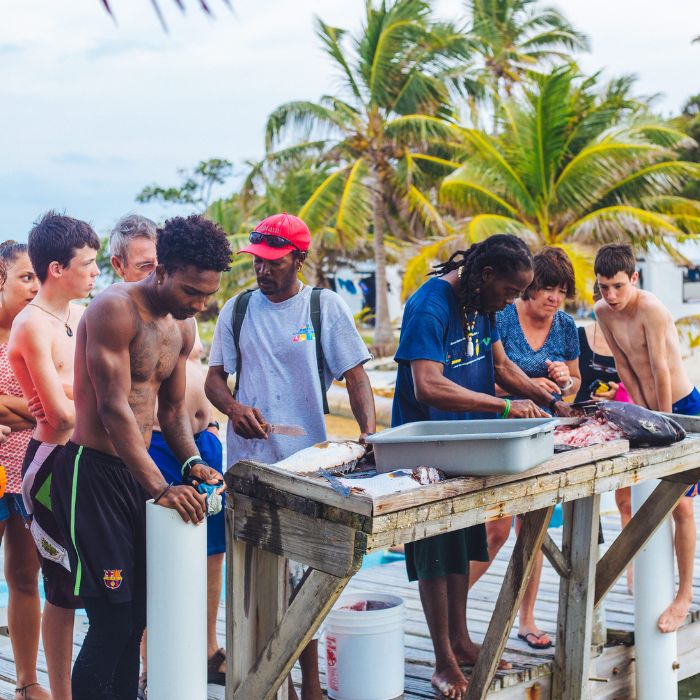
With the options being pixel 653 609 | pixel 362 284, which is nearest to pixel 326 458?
pixel 653 609

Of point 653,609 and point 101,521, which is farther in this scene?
point 653,609

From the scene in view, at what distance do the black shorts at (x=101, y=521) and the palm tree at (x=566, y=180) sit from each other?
570 inches

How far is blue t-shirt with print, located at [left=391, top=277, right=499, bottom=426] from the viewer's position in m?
3.67

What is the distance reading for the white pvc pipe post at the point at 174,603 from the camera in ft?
9.63

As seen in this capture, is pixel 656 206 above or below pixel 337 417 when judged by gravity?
above

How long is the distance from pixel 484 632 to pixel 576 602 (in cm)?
88

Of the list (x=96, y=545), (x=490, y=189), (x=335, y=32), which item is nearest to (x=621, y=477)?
(x=96, y=545)

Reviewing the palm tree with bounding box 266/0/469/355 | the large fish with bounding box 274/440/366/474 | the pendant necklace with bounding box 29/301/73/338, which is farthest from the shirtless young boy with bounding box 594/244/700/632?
the palm tree with bounding box 266/0/469/355

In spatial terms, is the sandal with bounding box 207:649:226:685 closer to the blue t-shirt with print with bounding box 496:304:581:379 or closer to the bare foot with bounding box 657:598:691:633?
the blue t-shirt with print with bounding box 496:304:581:379

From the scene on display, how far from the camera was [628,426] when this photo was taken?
3891 mm

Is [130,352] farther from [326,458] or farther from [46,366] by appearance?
[326,458]

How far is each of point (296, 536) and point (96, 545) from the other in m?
0.63

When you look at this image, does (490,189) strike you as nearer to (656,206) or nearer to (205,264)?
(656,206)

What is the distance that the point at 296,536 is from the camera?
300 centimetres
